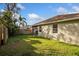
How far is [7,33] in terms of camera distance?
36.4ft

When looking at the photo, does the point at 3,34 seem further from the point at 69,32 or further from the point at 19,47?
the point at 69,32

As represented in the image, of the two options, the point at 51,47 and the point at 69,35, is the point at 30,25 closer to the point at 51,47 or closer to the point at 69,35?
the point at 51,47

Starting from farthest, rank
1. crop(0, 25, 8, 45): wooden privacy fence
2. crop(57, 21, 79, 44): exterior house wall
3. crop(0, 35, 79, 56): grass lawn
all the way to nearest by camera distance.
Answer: crop(57, 21, 79, 44): exterior house wall < crop(0, 25, 8, 45): wooden privacy fence < crop(0, 35, 79, 56): grass lawn

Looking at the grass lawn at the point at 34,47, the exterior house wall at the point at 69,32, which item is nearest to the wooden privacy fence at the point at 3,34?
the grass lawn at the point at 34,47

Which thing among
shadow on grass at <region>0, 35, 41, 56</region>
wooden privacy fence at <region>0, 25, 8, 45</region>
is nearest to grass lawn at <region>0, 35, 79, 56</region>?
shadow on grass at <region>0, 35, 41, 56</region>

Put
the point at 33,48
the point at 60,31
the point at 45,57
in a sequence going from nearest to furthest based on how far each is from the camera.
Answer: the point at 45,57, the point at 33,48, the point at 60,31

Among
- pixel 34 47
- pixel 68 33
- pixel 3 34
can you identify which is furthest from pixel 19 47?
pixel 68 33

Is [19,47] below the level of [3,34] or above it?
below

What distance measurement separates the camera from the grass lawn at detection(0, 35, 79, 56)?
30.6ft

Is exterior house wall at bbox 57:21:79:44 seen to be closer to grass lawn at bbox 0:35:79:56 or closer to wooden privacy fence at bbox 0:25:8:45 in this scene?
grass lawn at bbox 0:35:79:56

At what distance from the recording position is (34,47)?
977cm

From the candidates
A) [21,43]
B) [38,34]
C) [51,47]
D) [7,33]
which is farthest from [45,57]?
[7,33]

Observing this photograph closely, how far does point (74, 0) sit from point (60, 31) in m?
2.76

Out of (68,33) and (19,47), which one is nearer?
(19,47)
